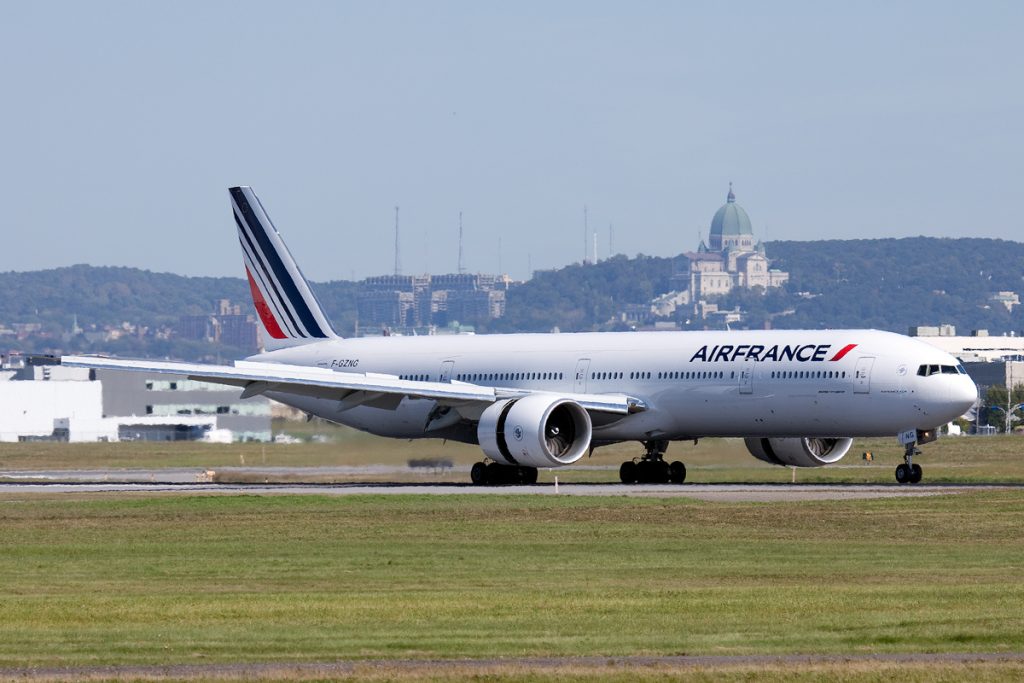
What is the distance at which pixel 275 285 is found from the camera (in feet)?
225

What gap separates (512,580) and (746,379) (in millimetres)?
26608

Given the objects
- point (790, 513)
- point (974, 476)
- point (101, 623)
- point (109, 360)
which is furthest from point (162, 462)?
point (101, 623)

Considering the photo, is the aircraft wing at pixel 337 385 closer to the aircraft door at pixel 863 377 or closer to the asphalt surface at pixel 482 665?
the aircraft door at pixel 863 377

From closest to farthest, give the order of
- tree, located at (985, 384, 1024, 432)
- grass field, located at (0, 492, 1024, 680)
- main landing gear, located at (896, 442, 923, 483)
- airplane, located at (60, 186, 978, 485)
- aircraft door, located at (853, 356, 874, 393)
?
grass field, located at (0, 492, 1024, 680)
main landing gear, located at (896, 442, 923, 483)
aircraft door, located at (853, 356, 874, 393)
airplane, located at (60, 186, 978, 485)
tree, located at (985, 384, 1024, 432)

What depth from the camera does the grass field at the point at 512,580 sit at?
22.3 m

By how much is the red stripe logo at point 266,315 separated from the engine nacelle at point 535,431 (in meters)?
14.0

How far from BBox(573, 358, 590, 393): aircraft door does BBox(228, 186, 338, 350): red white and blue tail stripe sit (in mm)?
12032

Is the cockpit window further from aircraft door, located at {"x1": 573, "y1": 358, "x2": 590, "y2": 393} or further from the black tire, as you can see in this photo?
the black tire

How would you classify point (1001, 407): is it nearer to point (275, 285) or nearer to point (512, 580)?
point (275, 285)

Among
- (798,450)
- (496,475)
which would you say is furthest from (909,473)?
(496,475)

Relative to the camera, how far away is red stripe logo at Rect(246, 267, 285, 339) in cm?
6888

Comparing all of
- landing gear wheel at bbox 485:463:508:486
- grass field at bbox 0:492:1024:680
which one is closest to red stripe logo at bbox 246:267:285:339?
landing gear wheel at bbox 485:463:508:486

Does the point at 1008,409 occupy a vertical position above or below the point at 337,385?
below

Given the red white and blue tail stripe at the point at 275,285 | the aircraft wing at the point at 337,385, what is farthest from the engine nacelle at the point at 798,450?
the red white and blue tail stripe at the point at 275,285
